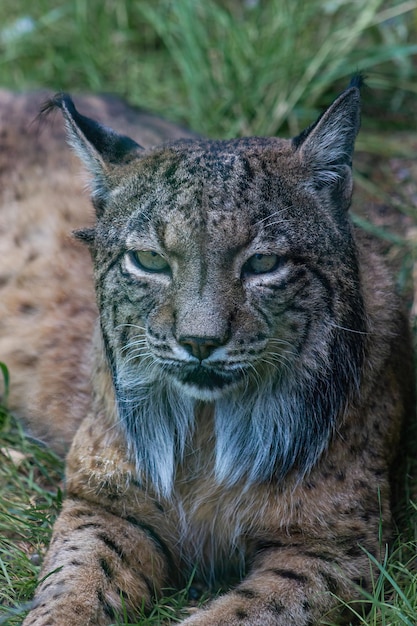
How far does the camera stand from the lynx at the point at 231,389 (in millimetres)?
3998

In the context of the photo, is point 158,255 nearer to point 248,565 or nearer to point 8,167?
point 248,565

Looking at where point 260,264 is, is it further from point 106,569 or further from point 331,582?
point 106,569

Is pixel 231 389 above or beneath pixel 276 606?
above

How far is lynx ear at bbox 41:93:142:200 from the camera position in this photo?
441 centimetres

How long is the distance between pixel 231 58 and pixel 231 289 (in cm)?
422

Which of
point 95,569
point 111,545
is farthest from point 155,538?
point 95,569

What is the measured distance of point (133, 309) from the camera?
4227 mm

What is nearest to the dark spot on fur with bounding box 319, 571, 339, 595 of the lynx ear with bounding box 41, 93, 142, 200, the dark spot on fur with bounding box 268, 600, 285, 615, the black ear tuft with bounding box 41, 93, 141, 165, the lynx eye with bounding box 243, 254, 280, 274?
the dark spot on fur with bounding box 268, 600, 285, 615

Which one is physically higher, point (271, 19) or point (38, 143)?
point (271, 19)

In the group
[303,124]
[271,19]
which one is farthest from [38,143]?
[271,19]

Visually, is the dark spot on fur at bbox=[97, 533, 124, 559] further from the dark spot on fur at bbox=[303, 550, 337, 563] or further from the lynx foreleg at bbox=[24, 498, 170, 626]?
the dark spot on fur at bbox=[303, 550, 337, 563]

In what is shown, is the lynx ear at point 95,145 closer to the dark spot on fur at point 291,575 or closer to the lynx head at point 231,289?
the lynx head at point 231,289

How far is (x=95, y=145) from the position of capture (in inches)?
177

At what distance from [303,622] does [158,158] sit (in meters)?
1.98
